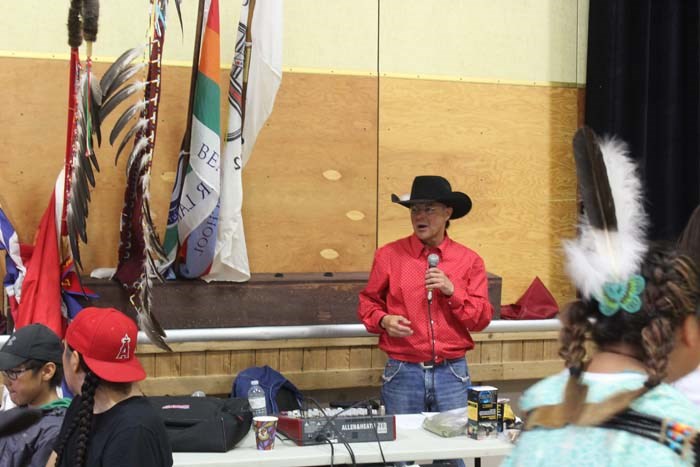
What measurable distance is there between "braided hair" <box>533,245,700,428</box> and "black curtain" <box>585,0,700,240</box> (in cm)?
379

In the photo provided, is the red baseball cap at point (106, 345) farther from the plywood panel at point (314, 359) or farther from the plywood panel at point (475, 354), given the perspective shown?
the plywood panel at point (475, 354)

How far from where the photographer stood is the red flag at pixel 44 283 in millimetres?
3773

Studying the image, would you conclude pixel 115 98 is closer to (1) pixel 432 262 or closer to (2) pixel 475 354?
(1) pixel 432 262

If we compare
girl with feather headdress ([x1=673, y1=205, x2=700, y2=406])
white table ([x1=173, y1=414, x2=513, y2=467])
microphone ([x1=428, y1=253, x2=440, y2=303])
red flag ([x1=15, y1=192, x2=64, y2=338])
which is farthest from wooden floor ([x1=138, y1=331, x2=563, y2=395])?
girl with feather headdress ([x1=673, y1=205, x2=700, y2=406])

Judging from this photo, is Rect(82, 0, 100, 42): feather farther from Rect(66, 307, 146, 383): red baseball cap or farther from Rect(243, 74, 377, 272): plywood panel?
Rect(66, 307, 146, 383): red baseball cap

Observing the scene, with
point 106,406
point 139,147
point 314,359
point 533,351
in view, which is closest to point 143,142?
point 139,147

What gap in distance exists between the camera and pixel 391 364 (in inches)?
154

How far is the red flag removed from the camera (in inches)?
149

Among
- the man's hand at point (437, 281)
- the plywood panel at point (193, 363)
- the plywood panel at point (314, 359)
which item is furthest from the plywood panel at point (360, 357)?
the man's hand at point (437, 281)

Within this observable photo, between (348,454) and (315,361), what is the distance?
1.35 m

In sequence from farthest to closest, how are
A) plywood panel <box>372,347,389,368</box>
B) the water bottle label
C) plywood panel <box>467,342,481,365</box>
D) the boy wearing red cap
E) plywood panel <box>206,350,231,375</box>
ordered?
Answer: plywood panel <box>467,342,481,365</box>
plywood panel <box>372,347,389,368</box>
plywood panel <box>206,350,231,375</box>
the water bottle label
the boy wearing red cap

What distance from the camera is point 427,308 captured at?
387 cm

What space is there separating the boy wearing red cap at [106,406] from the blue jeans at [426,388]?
1627 millimetres

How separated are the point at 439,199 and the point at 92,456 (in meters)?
2.13
